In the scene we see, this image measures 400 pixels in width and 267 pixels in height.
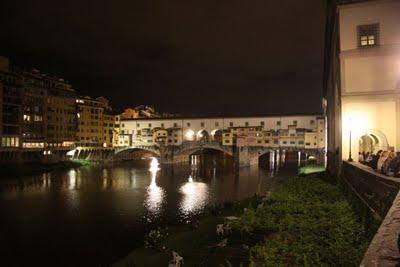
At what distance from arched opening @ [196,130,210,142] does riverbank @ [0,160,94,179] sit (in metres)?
29.3

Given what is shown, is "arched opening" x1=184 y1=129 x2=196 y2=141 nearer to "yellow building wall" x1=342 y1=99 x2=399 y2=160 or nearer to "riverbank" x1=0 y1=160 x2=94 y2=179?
"riverbank" x1=0 y1=160 x2=94 y2=179

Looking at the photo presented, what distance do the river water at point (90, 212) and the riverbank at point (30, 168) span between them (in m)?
5.05

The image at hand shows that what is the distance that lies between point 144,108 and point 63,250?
413ft

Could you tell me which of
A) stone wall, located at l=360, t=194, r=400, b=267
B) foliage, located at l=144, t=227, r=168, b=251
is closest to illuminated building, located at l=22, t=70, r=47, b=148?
foliage, located at l=144, t=227, r=168, b=251

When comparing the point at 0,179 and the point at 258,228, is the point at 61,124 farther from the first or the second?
the point at 258,228

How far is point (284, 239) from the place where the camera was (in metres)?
10.4

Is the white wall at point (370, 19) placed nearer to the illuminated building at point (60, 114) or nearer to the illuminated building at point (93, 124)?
the illuminated building at point (60, 114)

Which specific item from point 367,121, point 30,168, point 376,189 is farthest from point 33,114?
point 376,189

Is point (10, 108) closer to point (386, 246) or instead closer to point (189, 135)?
point (189, 135)

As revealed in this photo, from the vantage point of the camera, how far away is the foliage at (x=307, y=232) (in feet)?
26.1

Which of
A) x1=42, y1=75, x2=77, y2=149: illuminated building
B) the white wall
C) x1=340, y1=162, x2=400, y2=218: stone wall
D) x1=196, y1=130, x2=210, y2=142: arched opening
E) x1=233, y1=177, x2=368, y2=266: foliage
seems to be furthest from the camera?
x1=196, y1=130, x2=210, y2=142: arched opening

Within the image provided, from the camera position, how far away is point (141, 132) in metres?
89.6

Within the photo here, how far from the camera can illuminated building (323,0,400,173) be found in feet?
62.4

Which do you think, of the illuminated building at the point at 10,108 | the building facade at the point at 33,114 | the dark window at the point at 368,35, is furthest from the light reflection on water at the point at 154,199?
the building facade at the point at 33,114
